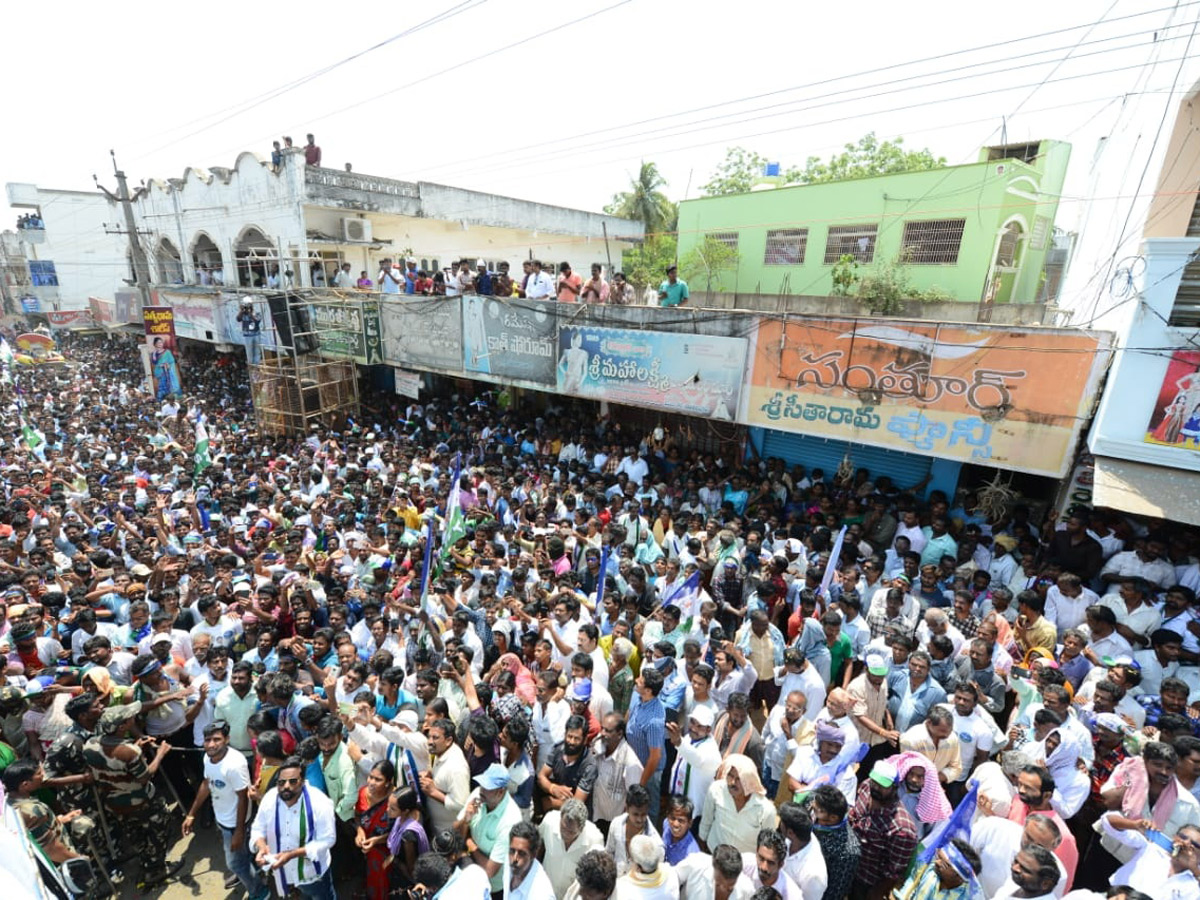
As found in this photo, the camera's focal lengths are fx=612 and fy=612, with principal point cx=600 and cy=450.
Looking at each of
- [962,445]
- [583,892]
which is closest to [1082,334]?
[962,445]

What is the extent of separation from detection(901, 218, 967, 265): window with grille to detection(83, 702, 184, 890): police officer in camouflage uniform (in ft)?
60.2

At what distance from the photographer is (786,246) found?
1866 centimetres

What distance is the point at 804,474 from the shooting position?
9898mm

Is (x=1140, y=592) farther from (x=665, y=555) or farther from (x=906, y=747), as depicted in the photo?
(x=665, y=555)

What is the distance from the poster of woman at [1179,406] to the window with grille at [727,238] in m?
14.7

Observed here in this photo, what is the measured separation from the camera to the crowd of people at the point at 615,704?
133 inches

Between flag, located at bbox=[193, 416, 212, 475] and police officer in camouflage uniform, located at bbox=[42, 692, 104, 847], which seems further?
flag, located at bbox=[193, 416, 212, 475]

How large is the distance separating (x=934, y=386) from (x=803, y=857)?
6483mm

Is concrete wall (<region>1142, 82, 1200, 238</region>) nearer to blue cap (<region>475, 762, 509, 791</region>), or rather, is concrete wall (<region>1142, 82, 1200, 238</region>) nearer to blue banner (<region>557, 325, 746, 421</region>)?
blue banner (<region>557, 325, 746, 421</region>)

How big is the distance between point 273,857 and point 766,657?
3739 millimetres

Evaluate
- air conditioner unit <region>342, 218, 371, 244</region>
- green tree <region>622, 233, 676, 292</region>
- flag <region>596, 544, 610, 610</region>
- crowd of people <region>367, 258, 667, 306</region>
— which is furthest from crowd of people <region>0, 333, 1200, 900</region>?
green tree <region>622, 233, 676, 292</region>

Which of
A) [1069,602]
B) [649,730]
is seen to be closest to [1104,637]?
[1069,602]

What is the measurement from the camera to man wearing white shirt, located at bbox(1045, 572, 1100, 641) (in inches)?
220

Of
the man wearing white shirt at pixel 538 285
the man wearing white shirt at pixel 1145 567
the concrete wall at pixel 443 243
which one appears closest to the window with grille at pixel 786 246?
the man wearing white shirt at pixel 538 285
